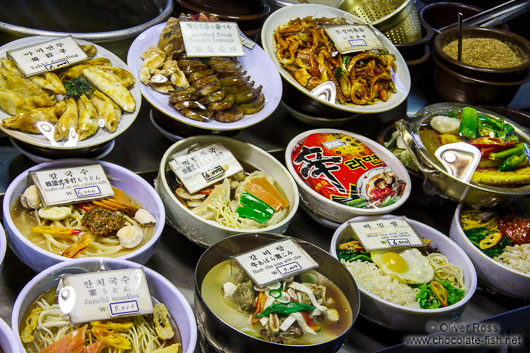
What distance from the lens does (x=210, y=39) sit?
2.52m

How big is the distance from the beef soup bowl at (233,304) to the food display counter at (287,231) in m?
0.16

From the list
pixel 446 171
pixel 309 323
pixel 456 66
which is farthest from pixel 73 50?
pixel 456 66

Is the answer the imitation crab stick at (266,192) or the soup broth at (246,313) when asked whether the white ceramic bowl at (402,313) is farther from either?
the imitation crab stick at (266,192)

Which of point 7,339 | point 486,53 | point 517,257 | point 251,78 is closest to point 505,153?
point 517,257

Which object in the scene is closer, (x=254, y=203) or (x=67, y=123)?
(x=67, y=123)

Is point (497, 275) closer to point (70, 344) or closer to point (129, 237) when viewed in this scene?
point (129, 237)

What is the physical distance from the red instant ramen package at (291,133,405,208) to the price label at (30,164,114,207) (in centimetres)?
89

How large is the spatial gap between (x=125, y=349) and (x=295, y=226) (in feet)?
3.48

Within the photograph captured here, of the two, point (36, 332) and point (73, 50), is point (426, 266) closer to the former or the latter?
point (36, 332)

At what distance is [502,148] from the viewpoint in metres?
2.47

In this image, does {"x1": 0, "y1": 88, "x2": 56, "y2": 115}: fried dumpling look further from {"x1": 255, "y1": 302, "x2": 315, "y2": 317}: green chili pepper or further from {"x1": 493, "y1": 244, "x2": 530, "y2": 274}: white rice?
{"x1": 493, "y1": 244, "x2": 530, "y2": 274}: white rice

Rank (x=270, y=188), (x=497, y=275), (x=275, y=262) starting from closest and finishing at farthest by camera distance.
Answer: (x=275, y=262) < (x=497, y=275) < (x=270, y=188)

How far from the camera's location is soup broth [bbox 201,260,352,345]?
172 cm

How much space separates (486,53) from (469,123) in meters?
0.69
